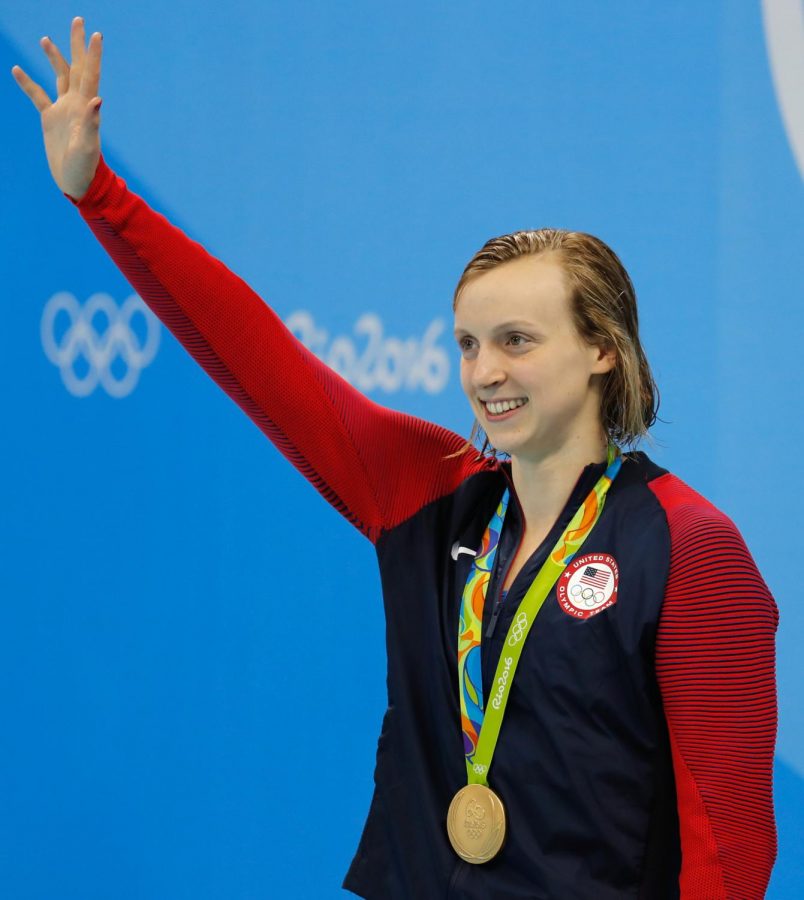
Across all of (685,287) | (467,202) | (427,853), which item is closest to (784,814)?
(685,287)

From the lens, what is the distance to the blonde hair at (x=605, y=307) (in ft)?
4.73

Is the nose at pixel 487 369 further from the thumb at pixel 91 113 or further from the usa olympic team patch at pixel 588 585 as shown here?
the thumb at pixel 91 113

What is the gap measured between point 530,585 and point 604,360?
0.91 feet

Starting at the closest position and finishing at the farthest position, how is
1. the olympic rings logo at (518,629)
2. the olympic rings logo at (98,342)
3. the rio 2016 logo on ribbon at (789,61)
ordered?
the olympic rings logo at (518,629), the rio 2016 logo on ribbon at (789,61), the olympic rings logo at (98,342)

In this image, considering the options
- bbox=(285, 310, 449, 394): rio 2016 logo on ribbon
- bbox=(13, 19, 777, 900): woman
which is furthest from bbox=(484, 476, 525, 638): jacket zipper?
bbox=(285, 310, 449, 394): rio 2016 logo on ribbon

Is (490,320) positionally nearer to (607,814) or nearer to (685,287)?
(607,814)

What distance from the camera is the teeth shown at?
143 centimetres

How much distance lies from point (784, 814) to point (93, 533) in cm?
166

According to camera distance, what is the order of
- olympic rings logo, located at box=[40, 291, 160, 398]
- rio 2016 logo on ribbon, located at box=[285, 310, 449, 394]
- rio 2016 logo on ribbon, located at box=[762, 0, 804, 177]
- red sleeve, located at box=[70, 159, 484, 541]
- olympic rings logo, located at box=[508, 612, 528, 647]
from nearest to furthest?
olympic rings logo, located at box=[508, 612, 528, 647], red sleeve, located at box=[70, 159, 484, 541], rio 2016 logo on ribbon, located at box=[762, 0, 804, 177], rio 2016 logo on ribbon, located at box=[285, 310, 449, 394], olympic rings logo, located at box=[40, 291, 160, 398]

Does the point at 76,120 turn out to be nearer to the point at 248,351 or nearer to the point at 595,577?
the point at 248,351

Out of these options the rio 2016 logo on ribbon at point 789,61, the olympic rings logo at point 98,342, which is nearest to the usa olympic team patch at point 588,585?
the rio 2016 logo on ribbon at point 789,61

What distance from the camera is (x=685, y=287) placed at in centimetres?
243

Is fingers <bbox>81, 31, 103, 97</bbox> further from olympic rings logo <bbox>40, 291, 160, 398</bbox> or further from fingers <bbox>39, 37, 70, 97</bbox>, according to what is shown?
olympic rings logo <bbox>40, 291, 160, 398</bbox>

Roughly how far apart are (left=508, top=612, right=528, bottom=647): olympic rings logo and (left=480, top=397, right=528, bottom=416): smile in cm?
23
